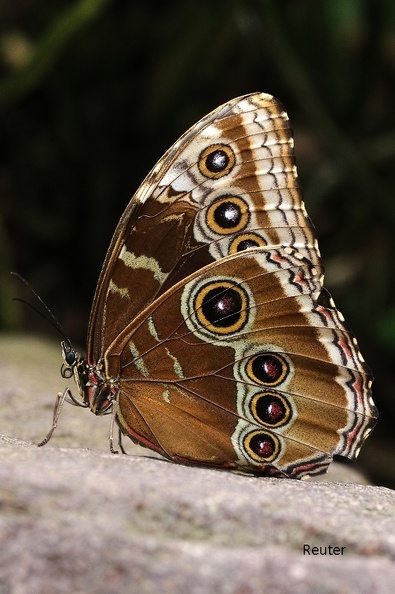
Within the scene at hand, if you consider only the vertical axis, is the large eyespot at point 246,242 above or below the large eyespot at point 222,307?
above

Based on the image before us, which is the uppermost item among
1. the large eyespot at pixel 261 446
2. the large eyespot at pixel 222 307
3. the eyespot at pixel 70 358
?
the large eyespot at pixel 222 307

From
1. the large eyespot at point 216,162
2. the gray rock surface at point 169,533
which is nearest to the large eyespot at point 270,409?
the gray rock surface at point 169,533

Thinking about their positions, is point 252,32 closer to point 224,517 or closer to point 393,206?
point 393,206

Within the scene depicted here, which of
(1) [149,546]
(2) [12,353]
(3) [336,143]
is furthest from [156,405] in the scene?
(3) [336,143]

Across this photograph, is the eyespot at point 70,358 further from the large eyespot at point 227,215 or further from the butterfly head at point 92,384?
the large eyespot at point 227,215

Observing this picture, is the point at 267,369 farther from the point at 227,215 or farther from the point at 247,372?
the point at 227,215

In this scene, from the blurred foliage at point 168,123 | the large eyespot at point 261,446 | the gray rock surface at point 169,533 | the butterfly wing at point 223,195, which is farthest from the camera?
the blurred foliage at point 168,123

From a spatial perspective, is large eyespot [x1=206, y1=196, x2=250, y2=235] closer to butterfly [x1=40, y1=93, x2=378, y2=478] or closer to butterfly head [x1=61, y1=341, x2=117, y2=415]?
butterfly [x1=40, y1=93, x2=378, y2=478]
